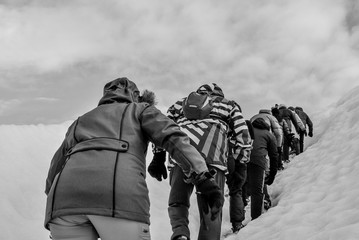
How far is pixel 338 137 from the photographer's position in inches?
366

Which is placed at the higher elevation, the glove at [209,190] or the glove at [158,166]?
the glove at [158,166]

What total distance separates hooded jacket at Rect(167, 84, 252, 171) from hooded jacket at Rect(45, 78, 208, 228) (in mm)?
1455

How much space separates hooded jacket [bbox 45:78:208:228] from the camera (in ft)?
7.29

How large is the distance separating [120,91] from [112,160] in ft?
2.12

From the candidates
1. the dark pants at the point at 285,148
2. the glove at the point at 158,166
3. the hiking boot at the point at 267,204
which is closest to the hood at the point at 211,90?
the glove at the point at 158,166

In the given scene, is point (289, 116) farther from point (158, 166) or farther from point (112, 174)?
point (112, 174)

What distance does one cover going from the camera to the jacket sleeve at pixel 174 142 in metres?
2.40

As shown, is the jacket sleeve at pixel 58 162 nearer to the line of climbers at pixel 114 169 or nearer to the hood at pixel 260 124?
the line of climbers at pixel 114 169

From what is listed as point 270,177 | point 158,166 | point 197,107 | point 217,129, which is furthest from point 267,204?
point 197,107

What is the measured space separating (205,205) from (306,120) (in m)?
12.8

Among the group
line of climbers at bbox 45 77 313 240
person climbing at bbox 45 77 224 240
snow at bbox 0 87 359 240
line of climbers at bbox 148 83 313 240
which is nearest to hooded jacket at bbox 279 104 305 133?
snow at bbox 0 87 359 240

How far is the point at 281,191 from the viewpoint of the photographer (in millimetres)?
8281

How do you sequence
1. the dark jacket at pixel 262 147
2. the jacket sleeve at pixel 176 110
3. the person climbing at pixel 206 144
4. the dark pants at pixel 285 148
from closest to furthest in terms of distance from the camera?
1. the person climbing at pixel 206 144
2. the jacket sleeve at pixel 176 110
3. the dark jacket at pixel 262 147
4. the dark pants at pixel 285 148

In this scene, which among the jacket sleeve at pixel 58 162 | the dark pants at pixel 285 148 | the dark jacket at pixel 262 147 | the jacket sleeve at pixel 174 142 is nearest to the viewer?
the jacket sleeve at pixel 174 142
